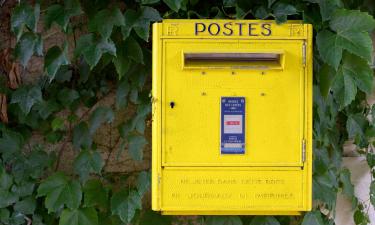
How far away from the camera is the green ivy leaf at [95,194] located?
255cm

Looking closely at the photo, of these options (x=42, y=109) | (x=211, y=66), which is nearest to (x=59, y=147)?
(x=42, y=109)

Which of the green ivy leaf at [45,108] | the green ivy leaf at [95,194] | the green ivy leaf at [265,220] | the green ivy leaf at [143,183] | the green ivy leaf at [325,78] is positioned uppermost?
the green ivy leaf at [325,78]

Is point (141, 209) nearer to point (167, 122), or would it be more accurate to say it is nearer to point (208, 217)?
point (208, 217)

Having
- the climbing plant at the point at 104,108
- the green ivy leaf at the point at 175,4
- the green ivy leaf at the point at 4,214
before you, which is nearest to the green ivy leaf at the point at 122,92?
the climbing plant at the point at 104,108

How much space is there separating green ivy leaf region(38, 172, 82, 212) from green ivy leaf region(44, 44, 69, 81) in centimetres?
49

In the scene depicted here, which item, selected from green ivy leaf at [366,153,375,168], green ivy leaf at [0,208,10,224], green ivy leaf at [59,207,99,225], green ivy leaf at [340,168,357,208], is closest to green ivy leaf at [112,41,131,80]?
green ivy leaf at [59,207,99,225]

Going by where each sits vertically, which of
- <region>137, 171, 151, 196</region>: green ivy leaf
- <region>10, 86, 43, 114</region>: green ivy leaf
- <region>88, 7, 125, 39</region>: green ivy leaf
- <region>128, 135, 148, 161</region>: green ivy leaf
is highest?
<region>88, 7, 125, 39</region>: green ivy leaf

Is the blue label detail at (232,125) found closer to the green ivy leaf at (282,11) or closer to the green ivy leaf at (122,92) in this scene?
the green ivy leaf at (282,11)

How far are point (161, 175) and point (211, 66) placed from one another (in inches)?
18.1

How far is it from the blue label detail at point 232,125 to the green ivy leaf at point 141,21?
0.46 m

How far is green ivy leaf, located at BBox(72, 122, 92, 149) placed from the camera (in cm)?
265

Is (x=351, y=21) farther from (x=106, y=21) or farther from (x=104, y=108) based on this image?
(x=104, y=108)

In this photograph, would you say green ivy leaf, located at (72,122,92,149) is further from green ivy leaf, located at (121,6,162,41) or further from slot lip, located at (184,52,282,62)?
slot lip, located at (184,52,282,62)

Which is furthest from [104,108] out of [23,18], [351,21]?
[351,21]
